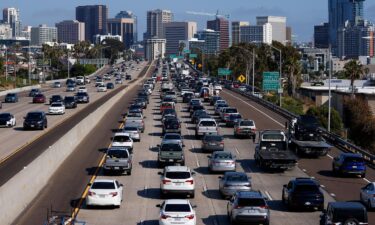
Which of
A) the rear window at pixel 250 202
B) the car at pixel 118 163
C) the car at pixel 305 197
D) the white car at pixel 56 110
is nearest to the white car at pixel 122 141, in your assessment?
the car at pixel 118 163

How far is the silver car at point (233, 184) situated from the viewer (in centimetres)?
3267

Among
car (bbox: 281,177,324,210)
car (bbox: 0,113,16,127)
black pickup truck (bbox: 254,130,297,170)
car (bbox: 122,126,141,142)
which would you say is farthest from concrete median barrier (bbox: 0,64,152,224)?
car (bbox: 0,113,16,127)

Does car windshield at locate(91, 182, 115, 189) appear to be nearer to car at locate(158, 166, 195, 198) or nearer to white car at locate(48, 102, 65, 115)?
car at locate(158, 166, 195, 198)

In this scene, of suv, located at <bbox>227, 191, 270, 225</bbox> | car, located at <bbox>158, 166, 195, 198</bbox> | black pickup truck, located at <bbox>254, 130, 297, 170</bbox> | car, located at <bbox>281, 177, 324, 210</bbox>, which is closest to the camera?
suv, located at <bbox>227, 191, 270, 225</bbox>

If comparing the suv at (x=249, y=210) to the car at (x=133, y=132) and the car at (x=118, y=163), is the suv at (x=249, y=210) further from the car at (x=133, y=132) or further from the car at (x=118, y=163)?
the car at (x=133, y=132)

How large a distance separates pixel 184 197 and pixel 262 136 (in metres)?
12.0

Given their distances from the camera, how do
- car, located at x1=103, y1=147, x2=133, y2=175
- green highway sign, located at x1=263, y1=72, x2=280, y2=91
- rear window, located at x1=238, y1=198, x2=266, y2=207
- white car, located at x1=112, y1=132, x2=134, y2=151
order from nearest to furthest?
rear window, located at x1=238, y1=198, x2=266, y2=207, car, located at x1=103, y1=147, x2=133, y2=175, white car, located at x1=112, y1=132, x2=134, y2=151, green highway sign, located at x1=263, y1=72, x2=280, y2=91

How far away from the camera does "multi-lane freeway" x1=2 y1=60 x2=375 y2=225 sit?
2962 centimetres

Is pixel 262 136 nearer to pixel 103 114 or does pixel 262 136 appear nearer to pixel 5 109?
pixel 103 114

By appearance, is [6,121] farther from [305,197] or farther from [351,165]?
[305,197]

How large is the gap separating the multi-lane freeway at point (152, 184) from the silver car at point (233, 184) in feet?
1.66

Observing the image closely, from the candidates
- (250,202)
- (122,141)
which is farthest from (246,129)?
(250,202)

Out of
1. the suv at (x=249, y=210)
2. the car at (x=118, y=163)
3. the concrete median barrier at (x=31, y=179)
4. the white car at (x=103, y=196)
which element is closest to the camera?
the suv at (x=249, y=210)

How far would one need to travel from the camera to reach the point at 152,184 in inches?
1486
